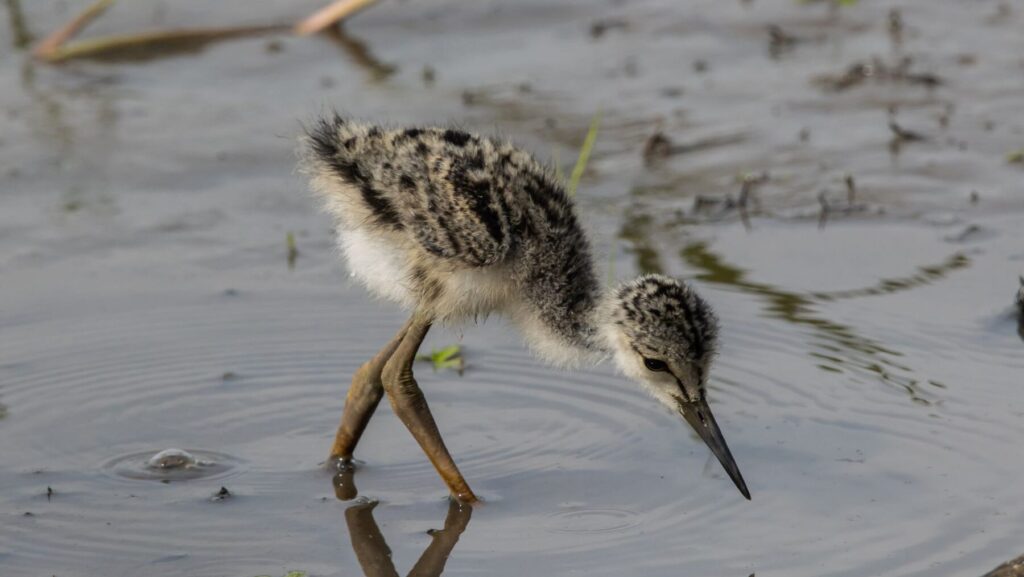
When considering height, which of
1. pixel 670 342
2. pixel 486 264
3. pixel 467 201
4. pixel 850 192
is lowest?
pixel 850 192

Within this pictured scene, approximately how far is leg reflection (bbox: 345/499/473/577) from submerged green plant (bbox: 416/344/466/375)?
1038mm

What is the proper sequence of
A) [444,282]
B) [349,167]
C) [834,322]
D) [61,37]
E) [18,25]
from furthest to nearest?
[18,25] < [61,37] < [834,322] < [349,167] < [444,282]

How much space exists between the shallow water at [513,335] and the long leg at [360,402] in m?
0.10

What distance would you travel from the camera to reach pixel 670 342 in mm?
5043

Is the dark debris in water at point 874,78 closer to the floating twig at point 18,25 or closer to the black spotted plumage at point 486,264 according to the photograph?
the black spotted plumage at point 486,264

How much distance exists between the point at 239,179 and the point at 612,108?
2050 millimetres

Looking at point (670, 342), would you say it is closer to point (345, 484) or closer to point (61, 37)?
point (345, 484)

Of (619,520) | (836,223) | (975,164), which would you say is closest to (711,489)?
(619,520)

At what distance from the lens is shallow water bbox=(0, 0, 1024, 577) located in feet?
16.4

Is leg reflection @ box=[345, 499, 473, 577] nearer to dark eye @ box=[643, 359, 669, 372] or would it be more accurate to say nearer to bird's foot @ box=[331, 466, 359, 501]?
bird's foot @ box=[331, 466, 359, 501]

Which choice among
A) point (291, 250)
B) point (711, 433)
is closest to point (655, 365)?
point (711, 433)

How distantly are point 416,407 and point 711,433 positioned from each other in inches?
37.8

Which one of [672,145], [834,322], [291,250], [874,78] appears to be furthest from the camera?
[874,78]

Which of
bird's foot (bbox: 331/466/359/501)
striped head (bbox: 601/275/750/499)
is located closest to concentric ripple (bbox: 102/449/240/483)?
bird's foot (bbox: 331/466/359/501)
